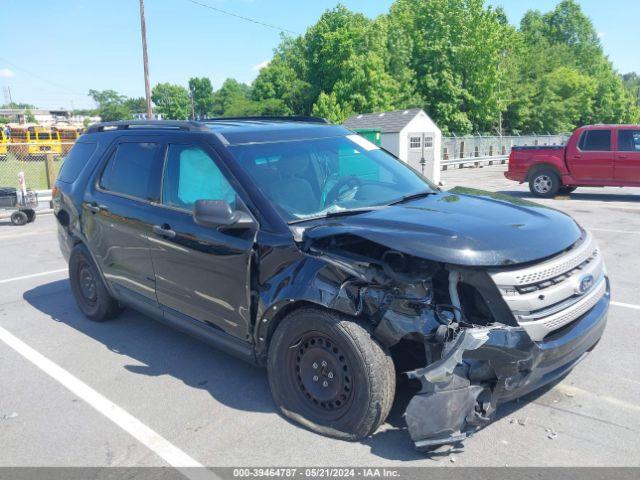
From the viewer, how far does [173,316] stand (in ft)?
14.2

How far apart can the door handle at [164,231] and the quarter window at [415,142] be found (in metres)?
20.4

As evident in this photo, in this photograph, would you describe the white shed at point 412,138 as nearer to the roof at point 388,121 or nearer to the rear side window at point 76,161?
the roof at point 388,121

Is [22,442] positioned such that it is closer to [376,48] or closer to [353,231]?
[353,231]

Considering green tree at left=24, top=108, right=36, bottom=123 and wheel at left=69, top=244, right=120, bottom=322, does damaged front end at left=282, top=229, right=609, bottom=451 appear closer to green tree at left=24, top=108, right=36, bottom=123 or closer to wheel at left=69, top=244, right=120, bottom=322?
wheel at left=69, top=244, right=120, bottom=322

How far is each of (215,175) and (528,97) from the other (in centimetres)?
5307

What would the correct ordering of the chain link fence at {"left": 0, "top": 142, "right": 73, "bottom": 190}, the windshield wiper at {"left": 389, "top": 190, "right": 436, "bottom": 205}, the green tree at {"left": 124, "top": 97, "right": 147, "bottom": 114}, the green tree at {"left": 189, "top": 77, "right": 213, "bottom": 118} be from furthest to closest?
the green tree at {"left": 124, "top": 97, "right": 147, "bottom": 114} → the green tree at {"left": 189, "top": 77, "right": 213, "bottom": 118} → the chain link fence at {"left": 0, "top": 142, "right": 73, "bottom": 190} → the windshield wiper at {"left": 389, "top": 190, "right": 436, "bottom": 205}

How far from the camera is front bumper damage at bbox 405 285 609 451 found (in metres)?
2.82

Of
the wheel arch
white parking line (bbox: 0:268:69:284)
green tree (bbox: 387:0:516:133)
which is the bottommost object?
white parking line (bbox: 0:268:69:284)

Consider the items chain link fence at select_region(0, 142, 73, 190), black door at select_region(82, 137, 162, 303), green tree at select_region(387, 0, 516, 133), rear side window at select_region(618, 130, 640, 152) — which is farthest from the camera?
green tree at select_region(387, 0, 516, 133)

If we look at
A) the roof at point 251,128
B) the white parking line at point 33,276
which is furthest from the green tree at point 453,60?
the roof at point 251,128

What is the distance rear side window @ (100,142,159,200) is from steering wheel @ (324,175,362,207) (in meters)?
1.50

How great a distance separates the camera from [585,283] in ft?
10.9

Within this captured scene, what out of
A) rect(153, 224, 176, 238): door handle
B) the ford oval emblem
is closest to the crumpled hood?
the ford oval emblem

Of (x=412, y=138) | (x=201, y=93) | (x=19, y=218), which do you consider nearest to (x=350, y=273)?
(x=19, y=218)
